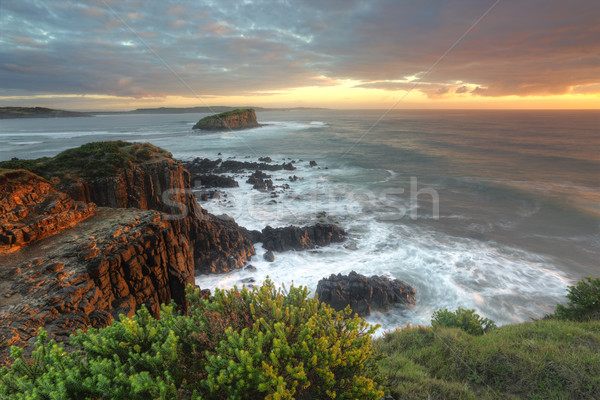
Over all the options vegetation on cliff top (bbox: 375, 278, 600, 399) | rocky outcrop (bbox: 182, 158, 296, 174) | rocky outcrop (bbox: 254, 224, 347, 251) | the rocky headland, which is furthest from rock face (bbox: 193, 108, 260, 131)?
vegetation on cliff top (bbox: 375, 278, 600, 399)

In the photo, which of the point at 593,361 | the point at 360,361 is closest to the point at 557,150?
the point at 593,361

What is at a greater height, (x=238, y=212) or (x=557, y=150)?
(x=557, y=150)

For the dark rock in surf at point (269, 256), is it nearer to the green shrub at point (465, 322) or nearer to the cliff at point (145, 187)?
the cliff at point (145, 187)

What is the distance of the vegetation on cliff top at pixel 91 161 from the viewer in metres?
17.3

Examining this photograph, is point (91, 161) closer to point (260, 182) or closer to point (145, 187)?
point (145, 187)

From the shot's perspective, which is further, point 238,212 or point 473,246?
point 238,212

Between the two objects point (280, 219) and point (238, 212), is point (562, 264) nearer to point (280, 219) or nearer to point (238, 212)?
point (280, 219)

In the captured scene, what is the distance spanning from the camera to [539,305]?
55.7 ft

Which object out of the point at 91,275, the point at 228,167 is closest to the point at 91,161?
the point at 91,275

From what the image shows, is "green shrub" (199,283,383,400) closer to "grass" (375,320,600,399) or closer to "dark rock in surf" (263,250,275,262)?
"grass" (375,320,600,399)

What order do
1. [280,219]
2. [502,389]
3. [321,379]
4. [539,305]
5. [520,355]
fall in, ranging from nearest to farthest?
[321,379]
[502,389]
[520,355]
[539,305]
[280,219]

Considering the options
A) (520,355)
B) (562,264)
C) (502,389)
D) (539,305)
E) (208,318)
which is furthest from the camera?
(562,264)

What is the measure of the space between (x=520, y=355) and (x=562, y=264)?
60.0ft

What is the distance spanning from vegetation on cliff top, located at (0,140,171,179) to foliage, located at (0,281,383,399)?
15.7 m
